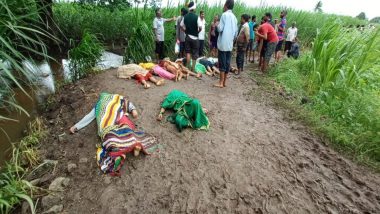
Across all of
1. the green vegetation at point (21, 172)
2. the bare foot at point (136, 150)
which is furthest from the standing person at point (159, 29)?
the bare foot at point (136, 150)

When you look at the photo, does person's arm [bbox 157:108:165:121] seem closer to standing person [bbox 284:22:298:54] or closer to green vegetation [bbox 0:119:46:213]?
green vegetation [bbox 0:119:46:213]

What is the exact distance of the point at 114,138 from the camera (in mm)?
3324

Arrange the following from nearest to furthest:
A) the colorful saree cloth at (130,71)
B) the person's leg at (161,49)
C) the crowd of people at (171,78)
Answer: the crowd of people at (171,78)
the colorful saree cloth at (130,71)
the person's leg at (161,49)

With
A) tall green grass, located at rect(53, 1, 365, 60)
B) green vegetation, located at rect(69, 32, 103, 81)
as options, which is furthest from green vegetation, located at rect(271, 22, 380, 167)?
green vegetation, located at rect(69, 32, 103, 81)

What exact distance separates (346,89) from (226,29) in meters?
2.33

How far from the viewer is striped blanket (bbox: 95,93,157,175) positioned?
3160mm

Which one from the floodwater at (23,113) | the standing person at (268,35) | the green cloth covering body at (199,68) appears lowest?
the floodwater at (23,113)

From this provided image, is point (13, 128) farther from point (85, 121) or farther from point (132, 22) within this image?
point (132, 22)

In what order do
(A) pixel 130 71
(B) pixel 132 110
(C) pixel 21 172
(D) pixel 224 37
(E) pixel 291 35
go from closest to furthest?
(C) pixel 21 172 < (B) pixel 132 110 < (D) pixel 224 37 < (A) pixel 130 71 < (E) pixel 291 35

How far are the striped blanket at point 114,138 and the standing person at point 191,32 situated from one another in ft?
9.05

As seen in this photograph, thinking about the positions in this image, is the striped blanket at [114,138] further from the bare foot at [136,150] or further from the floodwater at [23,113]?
the floodwater at [23,113]

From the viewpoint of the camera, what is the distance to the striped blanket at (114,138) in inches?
124

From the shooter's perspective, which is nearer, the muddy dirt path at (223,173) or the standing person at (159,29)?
the muddy dirt path at (223,173)

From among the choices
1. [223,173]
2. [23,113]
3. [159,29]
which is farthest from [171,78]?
[223,173]
